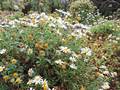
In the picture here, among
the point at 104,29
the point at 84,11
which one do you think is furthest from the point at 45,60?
the point at 84,11

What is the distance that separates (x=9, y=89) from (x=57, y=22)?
1401 mm

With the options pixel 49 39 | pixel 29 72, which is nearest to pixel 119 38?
pixel 49 39

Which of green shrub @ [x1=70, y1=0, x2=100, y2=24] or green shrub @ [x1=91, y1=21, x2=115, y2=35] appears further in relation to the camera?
green shrub @ [x1=70, y1=0, x2=100, y2=24]

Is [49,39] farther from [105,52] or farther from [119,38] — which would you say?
[119,38]

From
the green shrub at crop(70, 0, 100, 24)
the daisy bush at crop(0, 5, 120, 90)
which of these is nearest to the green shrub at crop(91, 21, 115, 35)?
the green shrub at crop(70, 0, 100, 24)

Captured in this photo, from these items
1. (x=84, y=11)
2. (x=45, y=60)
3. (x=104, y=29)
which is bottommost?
(x=84, y=11)

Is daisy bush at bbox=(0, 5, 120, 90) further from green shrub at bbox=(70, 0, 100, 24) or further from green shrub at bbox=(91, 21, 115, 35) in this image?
green shrub at bbox=(70, 0, 100, 24)

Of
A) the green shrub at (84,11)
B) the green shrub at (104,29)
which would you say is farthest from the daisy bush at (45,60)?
the green shrub at (84,11)

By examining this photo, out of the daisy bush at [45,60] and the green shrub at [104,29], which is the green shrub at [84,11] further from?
the daisy bush at [45,60]

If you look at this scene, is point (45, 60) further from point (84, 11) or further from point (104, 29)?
point (84, 11)

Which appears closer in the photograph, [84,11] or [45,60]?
[45,60]

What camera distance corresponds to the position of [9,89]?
482cm

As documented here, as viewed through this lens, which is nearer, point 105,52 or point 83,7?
point 105,52

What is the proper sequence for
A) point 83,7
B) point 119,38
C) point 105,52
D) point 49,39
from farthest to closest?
1. point 83,7
2. point 119,38
3. point 105,52
4. point 49,39
